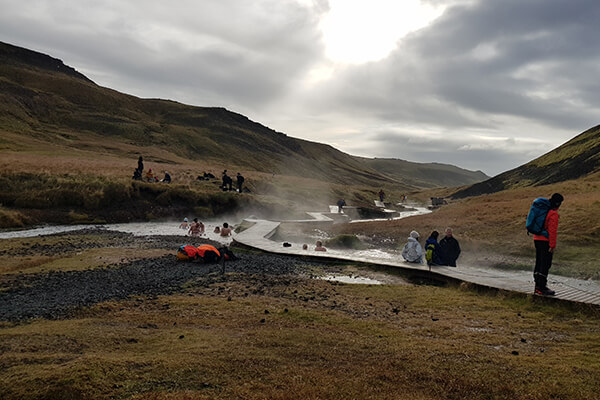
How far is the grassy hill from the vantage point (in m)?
38.8

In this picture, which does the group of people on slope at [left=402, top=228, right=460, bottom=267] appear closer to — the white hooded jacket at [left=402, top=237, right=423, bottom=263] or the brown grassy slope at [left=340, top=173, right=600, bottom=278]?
the white hooded jacket at [left=402, top=237, right=423, bottom=263]

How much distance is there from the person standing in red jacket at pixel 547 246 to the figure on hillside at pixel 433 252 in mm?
5957

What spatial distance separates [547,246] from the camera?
1245cm

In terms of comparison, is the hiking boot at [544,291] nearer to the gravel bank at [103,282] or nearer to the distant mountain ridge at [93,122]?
the gravel bank at [103,282]

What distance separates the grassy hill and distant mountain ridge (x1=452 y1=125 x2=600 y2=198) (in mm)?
37325

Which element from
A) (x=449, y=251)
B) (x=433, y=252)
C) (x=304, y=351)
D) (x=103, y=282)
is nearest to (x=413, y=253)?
(x=433, y=252)

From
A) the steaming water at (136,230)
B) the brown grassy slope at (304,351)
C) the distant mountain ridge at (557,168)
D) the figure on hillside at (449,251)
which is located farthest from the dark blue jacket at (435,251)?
the distant mountain ridge at (557,168)

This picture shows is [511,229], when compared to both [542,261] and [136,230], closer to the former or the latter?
[542,261]

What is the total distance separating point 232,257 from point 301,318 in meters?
10.7

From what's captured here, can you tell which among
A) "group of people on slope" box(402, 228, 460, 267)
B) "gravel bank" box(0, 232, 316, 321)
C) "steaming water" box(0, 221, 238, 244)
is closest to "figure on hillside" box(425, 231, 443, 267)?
"group of people on slope" box(402, 228, 460, 267)

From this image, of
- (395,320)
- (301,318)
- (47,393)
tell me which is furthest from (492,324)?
(47,393)

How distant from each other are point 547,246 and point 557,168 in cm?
10786

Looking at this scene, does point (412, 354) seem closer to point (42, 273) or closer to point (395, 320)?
point (395, 320)

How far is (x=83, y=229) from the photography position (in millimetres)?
32281
